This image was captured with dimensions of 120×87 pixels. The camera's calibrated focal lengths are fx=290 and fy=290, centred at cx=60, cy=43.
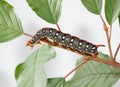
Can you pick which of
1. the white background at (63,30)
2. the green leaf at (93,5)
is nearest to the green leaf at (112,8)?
the green leaf at (93,5)

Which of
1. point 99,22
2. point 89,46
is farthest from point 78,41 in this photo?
point 99,22

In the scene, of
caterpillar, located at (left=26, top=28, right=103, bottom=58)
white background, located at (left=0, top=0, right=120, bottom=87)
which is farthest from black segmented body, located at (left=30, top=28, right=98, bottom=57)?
white background, located at (left=0, top=0, right=120, bottom=87)

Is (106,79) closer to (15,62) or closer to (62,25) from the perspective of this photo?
(62,25)

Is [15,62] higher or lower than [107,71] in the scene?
lower

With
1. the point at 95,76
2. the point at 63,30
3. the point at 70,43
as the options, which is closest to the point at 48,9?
the point at 70,43

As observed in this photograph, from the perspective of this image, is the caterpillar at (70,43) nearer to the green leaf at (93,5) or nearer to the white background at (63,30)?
the green leaf at (93,5)
